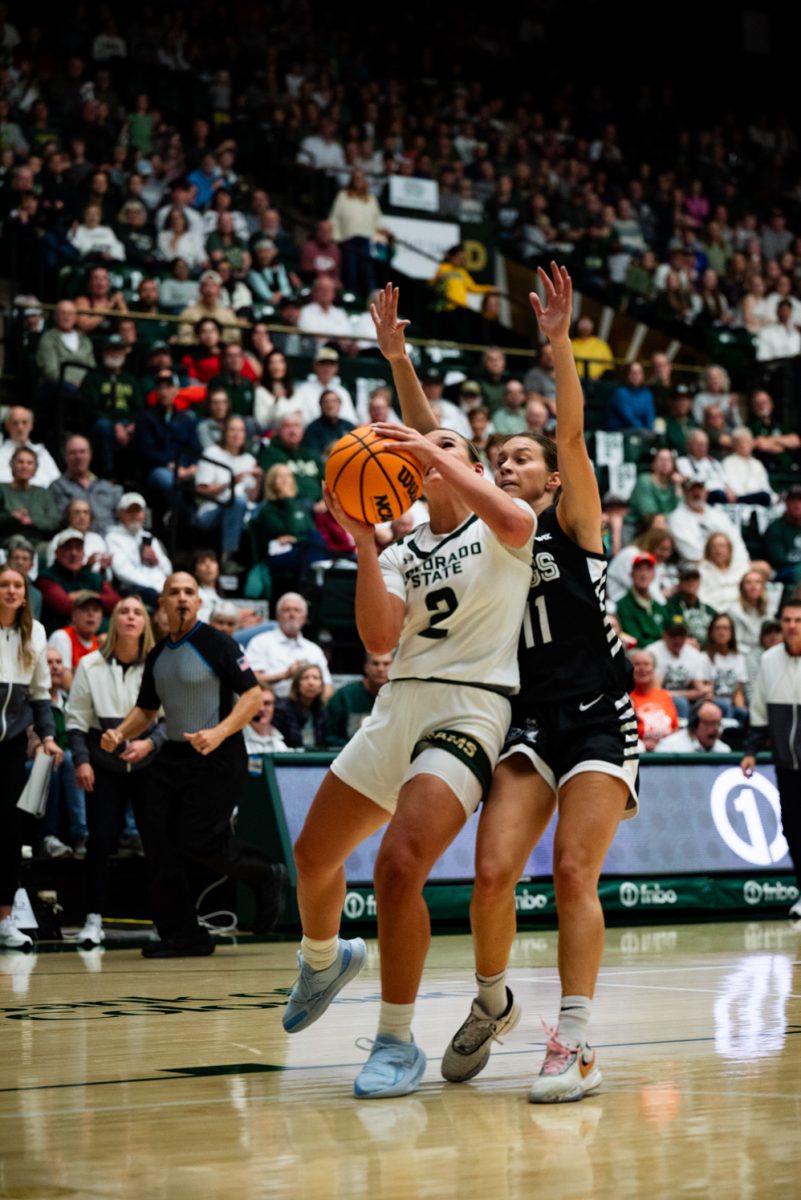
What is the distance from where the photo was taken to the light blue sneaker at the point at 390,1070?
16.5 ft

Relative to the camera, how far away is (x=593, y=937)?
17.2 feet

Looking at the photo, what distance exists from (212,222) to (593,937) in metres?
15.4

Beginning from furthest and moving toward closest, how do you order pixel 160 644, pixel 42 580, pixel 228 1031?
pixel 42 580 < pixel 160 644 < pixel 228 1031

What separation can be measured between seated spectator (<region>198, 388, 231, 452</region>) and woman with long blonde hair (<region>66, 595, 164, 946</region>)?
4919 mm

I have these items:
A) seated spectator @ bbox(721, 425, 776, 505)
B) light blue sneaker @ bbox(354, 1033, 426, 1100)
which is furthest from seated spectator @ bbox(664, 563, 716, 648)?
light blue sneaker @ bbox(354, 1033, 426, 1100)

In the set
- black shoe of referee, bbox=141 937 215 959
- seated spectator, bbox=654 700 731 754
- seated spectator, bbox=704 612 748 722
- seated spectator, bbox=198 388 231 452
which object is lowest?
black shoe of referee, bbox=141 937 215 959

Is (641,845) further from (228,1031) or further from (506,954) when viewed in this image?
(506,954)

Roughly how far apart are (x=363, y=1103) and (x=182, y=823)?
18.0ft

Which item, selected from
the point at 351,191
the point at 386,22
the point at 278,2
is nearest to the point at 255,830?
the point at 351,191

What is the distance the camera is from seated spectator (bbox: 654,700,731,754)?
14.2 m

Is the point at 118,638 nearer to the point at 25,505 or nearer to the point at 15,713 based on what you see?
the point at 15,713

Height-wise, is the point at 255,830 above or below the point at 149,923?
above

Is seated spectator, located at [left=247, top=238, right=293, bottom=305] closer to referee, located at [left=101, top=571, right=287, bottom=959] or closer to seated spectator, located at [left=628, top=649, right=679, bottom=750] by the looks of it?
Answer: seated spectator, located at [left=628, top=649, right=679, bottom=750]

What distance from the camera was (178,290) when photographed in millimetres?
18125
